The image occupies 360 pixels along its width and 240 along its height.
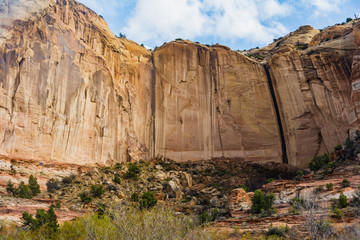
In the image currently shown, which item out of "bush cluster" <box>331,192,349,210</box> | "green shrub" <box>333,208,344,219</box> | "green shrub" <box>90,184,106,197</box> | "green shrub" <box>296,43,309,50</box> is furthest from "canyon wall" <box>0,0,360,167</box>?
"green shrub" <box>333,208,344,219</box>

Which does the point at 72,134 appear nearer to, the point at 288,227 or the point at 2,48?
the point at 2,48

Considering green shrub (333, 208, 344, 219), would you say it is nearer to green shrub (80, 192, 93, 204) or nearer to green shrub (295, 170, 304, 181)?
green shrub (295, 170, 304, 181)

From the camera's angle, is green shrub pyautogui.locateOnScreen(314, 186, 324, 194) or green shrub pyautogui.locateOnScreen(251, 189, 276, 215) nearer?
green shrub pyautogui.locateOnScreen(251, 189, 276, 215)

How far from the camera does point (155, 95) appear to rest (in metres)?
47.8

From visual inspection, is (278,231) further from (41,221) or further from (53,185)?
(53,185)

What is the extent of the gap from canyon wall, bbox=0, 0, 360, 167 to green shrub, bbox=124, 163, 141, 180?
307 cm

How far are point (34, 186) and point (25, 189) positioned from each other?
1.77m

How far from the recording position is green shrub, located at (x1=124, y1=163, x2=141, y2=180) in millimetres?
36234

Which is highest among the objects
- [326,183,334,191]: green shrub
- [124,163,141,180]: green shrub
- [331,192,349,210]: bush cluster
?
[124,163,141,180]: green shrub

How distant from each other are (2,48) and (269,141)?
1245 inches

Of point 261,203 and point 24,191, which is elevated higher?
point 24,191

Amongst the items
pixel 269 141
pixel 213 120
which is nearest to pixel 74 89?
pixel 213 120

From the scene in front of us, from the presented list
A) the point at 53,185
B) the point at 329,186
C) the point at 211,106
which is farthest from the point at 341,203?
the point at 211,106

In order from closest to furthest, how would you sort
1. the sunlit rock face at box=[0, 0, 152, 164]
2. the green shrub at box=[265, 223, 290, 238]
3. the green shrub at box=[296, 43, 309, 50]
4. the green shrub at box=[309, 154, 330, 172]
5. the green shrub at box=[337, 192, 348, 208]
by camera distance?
the green shrub at box=[265, 223, 290, 238] < the green shrub at box=[337, 192, 348, 208] < the sunlit rock face at box=[0, 0, 152, 164] < the green shrub at box=[309, 154, 330, 172] < the green shrub at box=[296, 43, 309, 50]
